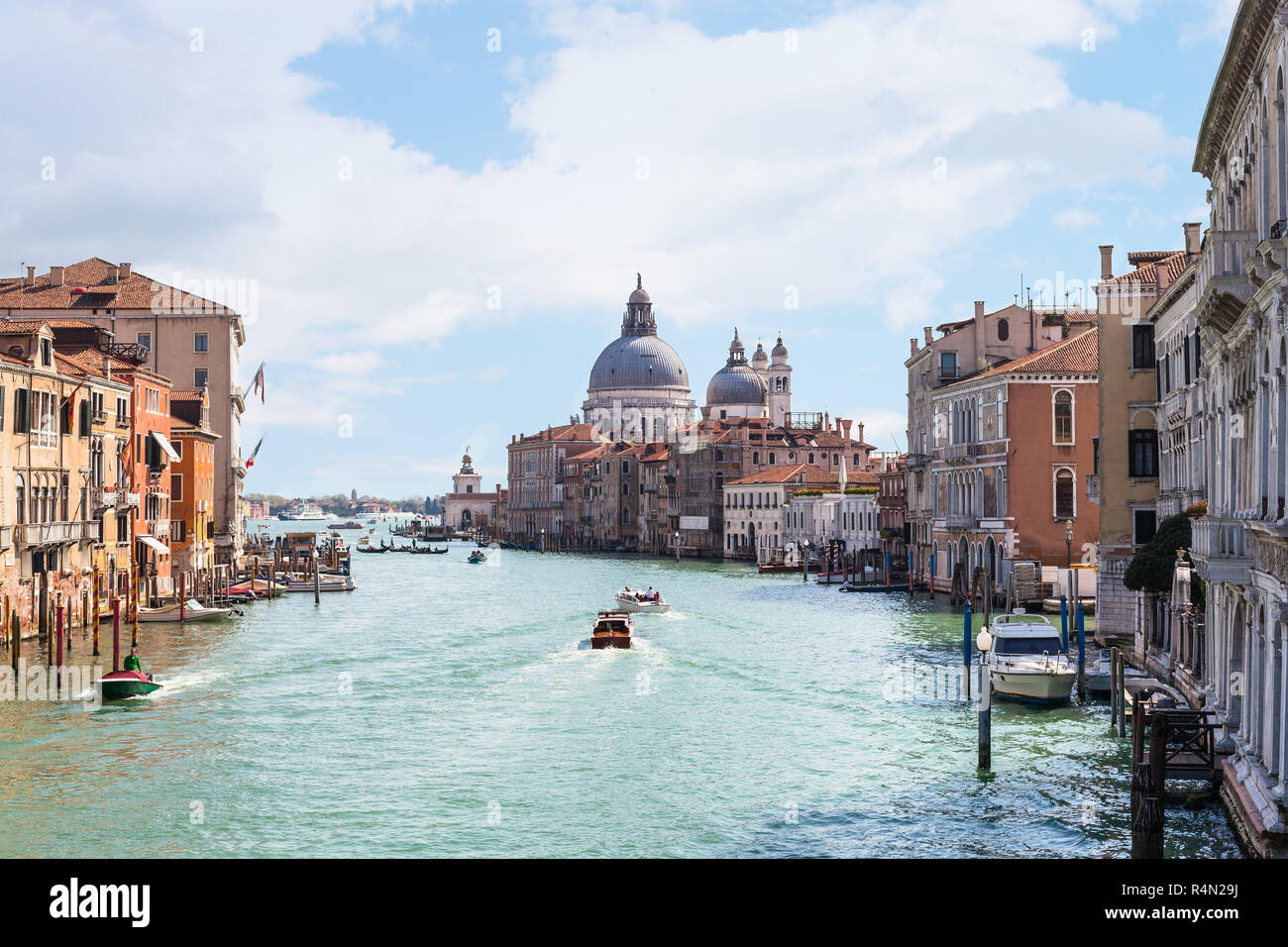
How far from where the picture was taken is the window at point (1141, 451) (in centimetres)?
2569

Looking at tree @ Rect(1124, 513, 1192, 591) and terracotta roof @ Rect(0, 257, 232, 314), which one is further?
terracotta roof @ Rect(0, 257, 232, 314)

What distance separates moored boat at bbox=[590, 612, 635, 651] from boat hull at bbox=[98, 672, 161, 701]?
10.5 metres

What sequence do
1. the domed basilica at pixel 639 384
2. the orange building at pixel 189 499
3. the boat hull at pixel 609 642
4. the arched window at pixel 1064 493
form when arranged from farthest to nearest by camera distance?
the domed basilica at pixel 639 384
the orange building at pixel 189 499
the arched window at pixel 1064 493
the boat hull at pixel 609 642

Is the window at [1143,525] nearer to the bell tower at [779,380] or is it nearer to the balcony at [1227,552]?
the balcony at [1227,552]

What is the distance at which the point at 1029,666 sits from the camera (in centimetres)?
2150

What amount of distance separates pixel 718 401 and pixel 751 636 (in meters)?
80.7

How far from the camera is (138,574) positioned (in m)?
35.8

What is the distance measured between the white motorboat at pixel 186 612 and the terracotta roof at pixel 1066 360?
2120 cm

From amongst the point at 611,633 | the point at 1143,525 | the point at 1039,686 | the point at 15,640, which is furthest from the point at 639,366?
the point at 1039,686

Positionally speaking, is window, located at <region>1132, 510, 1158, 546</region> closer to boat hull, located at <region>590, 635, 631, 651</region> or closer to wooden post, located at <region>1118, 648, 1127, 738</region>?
wooden post, located at <region>1118, 648, 1127, 738</region>

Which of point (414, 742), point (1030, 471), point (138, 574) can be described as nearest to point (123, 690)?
point (414, 742)

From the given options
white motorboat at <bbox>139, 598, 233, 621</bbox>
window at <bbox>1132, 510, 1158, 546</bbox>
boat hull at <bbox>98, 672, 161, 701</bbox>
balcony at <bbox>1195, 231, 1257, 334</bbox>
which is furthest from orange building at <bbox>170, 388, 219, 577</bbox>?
balcony at <bbox>1195, 231, 1257, 334</bbox>

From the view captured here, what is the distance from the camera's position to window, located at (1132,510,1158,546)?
85.6 feet

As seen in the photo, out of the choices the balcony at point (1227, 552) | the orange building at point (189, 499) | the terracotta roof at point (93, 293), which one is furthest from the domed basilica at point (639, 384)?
the balcony at point (1227, 552)
